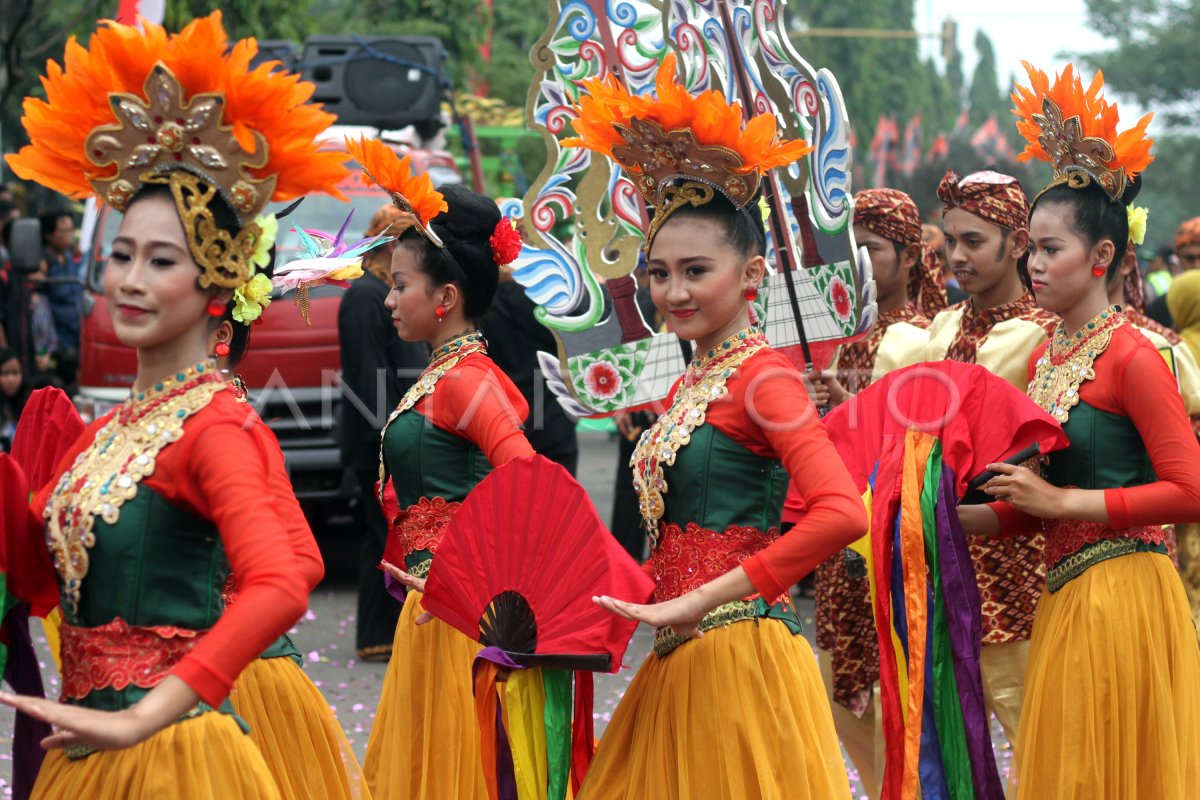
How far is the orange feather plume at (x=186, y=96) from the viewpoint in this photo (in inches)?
116

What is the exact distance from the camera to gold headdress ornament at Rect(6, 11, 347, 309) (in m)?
2.97

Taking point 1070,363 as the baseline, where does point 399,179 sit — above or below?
above

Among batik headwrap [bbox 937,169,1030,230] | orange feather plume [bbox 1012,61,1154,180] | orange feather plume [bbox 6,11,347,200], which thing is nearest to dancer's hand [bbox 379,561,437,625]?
orange feather plume [bbox 6,11,347,200]

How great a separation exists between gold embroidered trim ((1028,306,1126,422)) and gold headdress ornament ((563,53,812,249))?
1.16m

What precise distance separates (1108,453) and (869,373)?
1.93 meters

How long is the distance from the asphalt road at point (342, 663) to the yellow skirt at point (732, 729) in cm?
282

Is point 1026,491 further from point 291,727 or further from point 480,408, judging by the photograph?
point 291,727

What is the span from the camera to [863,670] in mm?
5746

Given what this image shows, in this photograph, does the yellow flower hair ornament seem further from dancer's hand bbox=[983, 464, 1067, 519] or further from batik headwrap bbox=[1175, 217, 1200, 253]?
batik headwrap bbox=[1175, 217, 1200, 253]

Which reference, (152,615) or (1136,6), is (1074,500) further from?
(1136,6)

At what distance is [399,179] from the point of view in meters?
4.96

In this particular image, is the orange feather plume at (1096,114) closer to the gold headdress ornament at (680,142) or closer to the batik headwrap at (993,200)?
the batik headwrap at (993,200)

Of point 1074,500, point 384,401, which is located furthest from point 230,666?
point 384,401

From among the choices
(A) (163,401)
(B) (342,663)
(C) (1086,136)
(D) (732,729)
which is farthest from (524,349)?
(A) (163,401)
